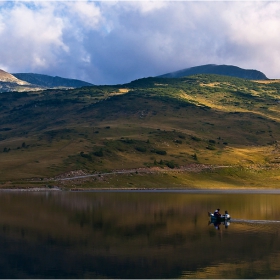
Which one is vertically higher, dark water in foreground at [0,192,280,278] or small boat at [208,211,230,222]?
small boat at [208,211,230,222]

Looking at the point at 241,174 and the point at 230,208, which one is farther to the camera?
the point at 241,174

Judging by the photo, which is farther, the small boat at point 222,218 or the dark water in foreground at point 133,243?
the small boat at point 222,218

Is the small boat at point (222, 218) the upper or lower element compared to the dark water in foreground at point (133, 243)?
upper

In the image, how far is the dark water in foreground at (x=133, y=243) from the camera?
152ft

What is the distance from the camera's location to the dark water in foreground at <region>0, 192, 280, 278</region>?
46.2m

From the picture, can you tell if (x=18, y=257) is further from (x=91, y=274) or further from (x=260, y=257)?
(x=260, y=257)

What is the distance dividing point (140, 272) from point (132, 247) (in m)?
12.2

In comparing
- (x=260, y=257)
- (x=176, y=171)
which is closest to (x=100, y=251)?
(x=260, y=257)

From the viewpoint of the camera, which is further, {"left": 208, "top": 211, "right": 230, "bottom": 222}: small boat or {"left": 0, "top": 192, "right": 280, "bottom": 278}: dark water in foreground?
{"left": 208, "top": 211, "right": 230, "bottom": 222}: small boat

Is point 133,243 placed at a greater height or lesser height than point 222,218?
lesser

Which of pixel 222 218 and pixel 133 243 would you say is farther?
pixel 222 218

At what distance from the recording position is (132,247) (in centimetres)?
5709

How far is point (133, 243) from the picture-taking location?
59750 mm

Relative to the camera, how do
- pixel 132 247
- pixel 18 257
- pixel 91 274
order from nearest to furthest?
pixel 91 274, pixel 18 257, pixel 132 247
